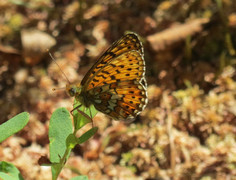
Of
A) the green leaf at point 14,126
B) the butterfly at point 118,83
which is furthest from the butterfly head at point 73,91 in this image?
the green leaf at point 14,126

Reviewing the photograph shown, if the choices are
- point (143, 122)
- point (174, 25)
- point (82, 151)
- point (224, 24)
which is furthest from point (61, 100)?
point (224, 24)

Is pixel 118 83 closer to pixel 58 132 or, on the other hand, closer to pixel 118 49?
pixel 118 49

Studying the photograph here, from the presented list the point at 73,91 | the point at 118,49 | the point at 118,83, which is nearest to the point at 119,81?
the point at 118,83

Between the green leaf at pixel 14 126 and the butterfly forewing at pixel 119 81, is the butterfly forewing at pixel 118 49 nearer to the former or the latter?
the butterfly forewing at pixel 119 81

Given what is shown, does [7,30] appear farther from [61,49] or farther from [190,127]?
[190,127]

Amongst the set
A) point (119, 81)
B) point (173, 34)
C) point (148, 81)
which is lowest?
point (119, 81)

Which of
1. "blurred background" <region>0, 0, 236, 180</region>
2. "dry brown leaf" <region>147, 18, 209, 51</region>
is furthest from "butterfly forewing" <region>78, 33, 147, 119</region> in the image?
"dry brown leaf" <region>147, 18, 209, 51</region>
